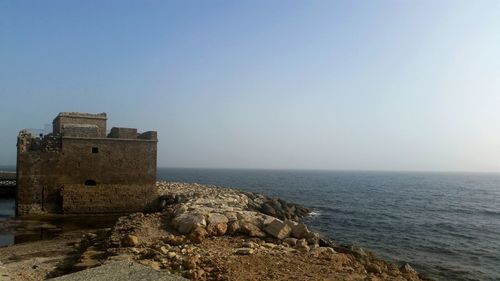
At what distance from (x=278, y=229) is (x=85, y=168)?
14.7 metres

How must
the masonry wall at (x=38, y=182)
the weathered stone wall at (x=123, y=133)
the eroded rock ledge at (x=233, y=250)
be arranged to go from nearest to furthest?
1. the eroded rock ledge at (x=233, y=250)
2. the masonry wall at (x=38, y=182)
3. the weathered stone wall at (x=123, y=133)

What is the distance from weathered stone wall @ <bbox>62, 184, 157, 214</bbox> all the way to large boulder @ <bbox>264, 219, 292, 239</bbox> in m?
13.1

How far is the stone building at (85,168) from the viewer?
74.2ft

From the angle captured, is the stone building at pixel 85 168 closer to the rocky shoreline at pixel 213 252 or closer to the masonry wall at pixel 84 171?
the masonry wall at pixel 84 171

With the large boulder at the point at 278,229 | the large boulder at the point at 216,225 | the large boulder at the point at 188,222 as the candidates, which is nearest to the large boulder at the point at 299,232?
the large boulder at the point at 278,229

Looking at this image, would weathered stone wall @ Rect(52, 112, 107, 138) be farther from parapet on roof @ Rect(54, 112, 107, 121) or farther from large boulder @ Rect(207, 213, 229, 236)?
large boulder @ Rect(207, 213, 229, 236)

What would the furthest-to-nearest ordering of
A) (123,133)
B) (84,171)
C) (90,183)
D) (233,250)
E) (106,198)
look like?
(123,133)
(90,183)
(106,198)
(84,171)
(233,250)

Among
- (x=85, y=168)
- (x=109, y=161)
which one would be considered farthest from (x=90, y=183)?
(x=109, y=161)

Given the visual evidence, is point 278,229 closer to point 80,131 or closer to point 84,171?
point 84,171

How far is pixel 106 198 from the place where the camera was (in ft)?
78.6

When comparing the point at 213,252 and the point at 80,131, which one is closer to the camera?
the point at 213,252

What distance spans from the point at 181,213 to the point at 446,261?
1235 centimetres

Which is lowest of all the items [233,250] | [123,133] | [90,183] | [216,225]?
[233,250]

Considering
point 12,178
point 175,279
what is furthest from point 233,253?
point 12,178
